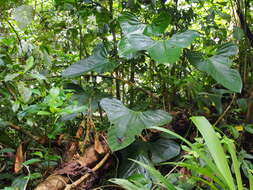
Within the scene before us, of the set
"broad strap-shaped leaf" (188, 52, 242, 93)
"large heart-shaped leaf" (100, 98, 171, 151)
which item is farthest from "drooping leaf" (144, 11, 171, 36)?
"large heart-shaped leaf" (100, 98, 171, 151)

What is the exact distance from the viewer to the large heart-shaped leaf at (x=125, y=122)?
0.74 metres

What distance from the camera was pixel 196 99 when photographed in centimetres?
111

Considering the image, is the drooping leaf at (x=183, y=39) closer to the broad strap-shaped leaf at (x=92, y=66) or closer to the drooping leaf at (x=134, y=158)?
the broad strap-shaped leaf at (x=92, y=66)

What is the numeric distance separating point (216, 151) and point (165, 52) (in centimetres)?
37

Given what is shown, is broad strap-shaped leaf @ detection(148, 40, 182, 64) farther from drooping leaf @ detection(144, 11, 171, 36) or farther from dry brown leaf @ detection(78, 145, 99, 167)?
dry brown leaf @ detection(78, 145, 99, 167)

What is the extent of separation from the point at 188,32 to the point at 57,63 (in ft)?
2.24

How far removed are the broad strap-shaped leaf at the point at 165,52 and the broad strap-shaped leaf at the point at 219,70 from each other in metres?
0.22

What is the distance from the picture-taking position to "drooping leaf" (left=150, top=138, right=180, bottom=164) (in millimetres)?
868

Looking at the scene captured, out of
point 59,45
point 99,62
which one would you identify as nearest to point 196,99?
point 99,62

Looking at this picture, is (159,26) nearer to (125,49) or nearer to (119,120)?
(125,49)

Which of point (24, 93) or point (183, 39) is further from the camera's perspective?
point (183, 39)

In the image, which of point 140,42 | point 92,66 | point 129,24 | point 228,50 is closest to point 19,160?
point 92,66

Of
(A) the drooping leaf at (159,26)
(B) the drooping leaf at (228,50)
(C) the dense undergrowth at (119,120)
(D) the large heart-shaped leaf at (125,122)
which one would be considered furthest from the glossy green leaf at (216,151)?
(B) the drooping leaf at (228,50)

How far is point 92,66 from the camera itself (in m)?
1.03
